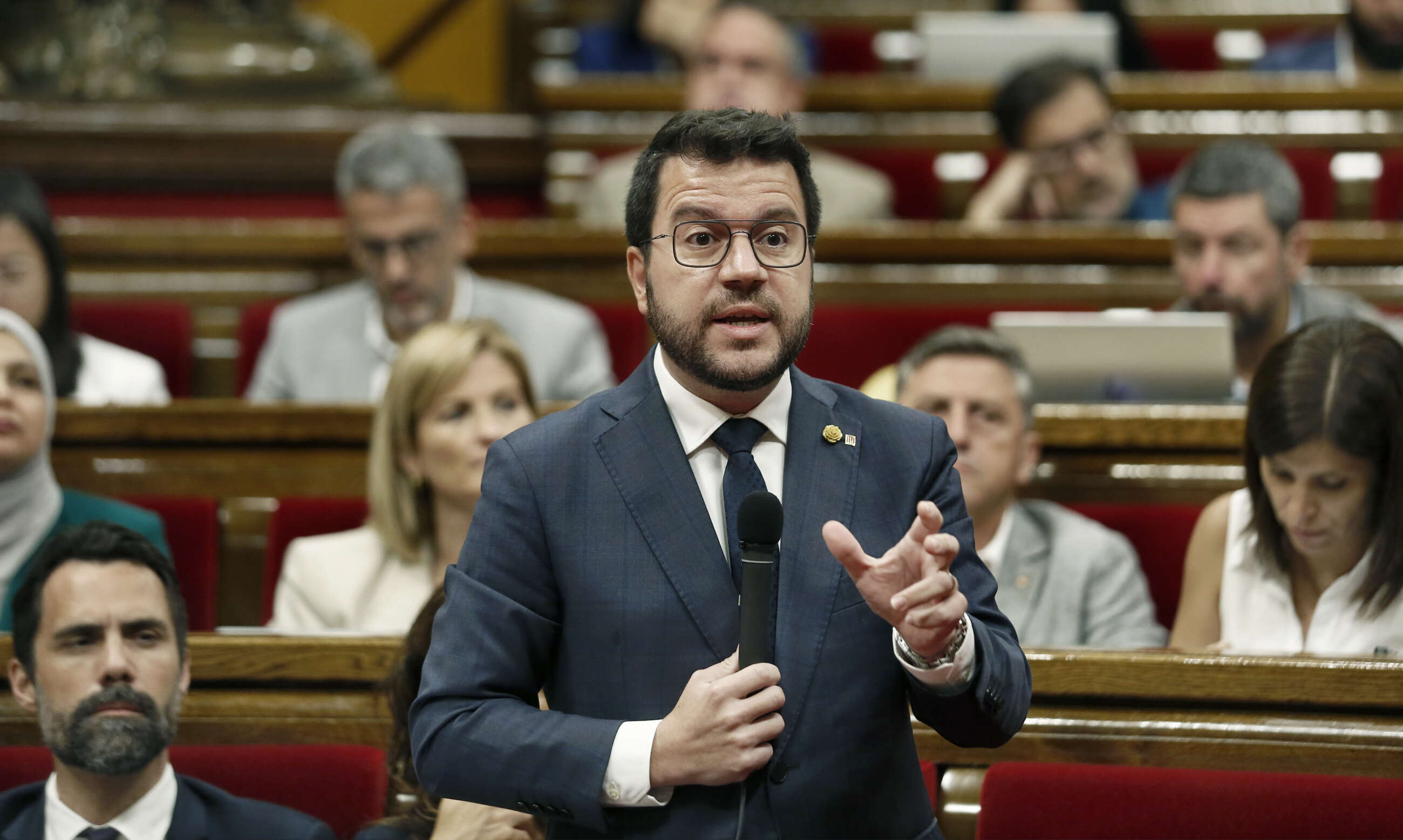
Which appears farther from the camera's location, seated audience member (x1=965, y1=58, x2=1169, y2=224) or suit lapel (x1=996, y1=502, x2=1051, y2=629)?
seated audience member (x1=965, y1=58, x2=1169, y2=224)

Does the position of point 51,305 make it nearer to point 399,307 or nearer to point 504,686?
point 399,307

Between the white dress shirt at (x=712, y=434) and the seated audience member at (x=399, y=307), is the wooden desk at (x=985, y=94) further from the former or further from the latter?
the white dress shirt at (x=712, y=434)

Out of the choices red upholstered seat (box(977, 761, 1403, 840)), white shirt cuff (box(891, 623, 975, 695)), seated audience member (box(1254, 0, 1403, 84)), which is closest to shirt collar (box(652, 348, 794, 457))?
white shirt cuff (box(891, 623, 975, 695))

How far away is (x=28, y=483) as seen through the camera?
3.51ft

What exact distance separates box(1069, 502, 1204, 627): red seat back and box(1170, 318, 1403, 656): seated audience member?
0.53 feet

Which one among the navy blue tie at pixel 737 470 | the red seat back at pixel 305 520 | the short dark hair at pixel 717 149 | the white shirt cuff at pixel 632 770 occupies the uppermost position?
the short dark hair at pixel 717 149

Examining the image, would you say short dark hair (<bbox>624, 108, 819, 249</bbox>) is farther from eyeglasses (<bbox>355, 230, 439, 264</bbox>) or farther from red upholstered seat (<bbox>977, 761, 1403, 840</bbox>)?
eyeglasses (<bbox>355, 230, 439, 264</bbox>)

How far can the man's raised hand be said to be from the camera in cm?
53

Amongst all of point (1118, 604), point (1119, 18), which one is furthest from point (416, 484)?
point (1119, 18)

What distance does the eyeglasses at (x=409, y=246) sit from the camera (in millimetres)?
1399

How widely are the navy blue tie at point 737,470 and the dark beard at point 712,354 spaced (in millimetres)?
20

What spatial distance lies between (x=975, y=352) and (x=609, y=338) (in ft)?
1.65

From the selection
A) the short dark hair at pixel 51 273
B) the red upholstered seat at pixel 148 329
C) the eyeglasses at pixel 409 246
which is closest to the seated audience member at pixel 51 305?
the short dark hair at pixel 51 273

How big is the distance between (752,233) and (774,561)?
118mm
